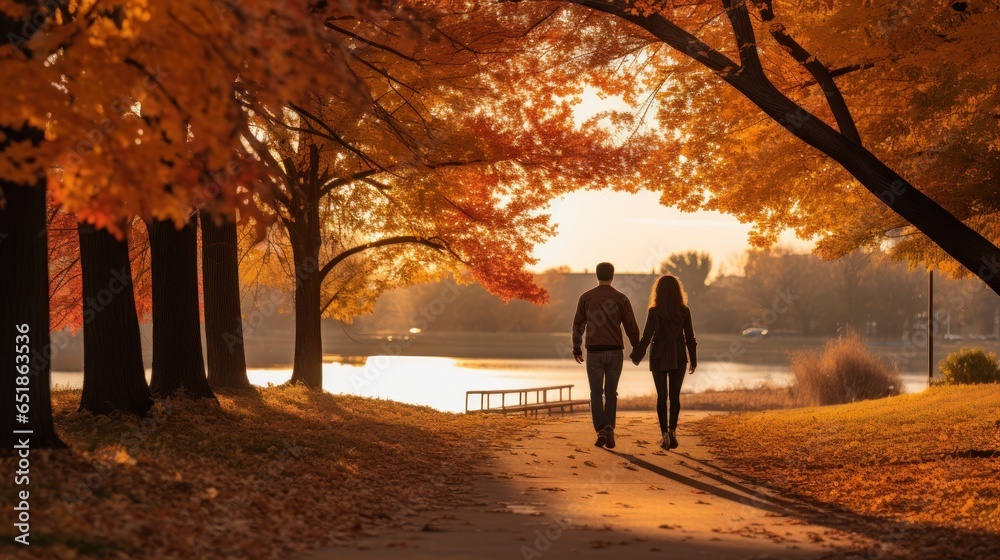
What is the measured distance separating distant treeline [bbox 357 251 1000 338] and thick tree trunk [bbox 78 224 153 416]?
75.8m

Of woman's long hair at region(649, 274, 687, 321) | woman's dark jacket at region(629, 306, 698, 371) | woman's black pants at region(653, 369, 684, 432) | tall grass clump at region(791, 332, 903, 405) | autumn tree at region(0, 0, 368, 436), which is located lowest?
tall grass clump at region(791, 332, 903, 405)

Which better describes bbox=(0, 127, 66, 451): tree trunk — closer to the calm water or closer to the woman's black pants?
the woman's black pants

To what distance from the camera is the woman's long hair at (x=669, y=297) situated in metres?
10.6

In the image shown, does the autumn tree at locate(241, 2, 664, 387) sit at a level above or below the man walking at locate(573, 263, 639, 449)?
above

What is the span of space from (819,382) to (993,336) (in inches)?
3442

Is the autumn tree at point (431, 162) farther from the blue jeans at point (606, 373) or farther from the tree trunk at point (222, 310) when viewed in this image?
the blue jeans at point (606, 373)

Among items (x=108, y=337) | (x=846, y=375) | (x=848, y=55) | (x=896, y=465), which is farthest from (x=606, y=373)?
(x=846, y=375)

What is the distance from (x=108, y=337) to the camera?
10031mm

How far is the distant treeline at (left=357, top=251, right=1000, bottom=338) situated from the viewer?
9550cm

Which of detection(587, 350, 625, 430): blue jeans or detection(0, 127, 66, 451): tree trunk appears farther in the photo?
detection(587, 350, 625, 430): blue jeans

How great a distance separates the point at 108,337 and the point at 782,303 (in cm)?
9187

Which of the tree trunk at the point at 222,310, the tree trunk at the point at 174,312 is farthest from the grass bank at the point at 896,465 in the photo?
the tree trunk at the point at 222,310

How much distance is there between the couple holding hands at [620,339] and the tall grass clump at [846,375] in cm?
1510

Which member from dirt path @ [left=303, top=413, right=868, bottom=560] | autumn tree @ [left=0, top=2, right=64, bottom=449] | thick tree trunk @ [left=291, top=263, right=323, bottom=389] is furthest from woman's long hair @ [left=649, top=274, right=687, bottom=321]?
thick tree trunk @ [left=291, top=263, right=323, bottom=389]
